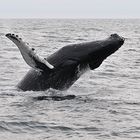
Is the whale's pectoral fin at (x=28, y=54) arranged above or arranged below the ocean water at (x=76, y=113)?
above

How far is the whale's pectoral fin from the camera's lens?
12398 mm

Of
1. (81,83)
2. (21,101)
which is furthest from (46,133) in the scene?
(81,83)

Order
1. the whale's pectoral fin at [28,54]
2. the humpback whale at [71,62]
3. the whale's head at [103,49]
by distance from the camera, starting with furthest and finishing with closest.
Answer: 1. the humpback whale at [71,62]
2. the whale's head at [103,49]
3. the whale's pectoral fin at [28,54]

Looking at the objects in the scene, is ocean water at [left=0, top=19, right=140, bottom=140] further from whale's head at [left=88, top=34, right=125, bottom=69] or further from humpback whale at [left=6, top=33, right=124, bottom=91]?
whale's head at [left=88, top=34, right=125, bottom=69]

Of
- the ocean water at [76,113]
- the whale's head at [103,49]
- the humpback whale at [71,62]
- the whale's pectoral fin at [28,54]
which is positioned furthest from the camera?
the humpback whale at [71,62]

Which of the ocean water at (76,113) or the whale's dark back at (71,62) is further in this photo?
the whale's dark back at (71,62)

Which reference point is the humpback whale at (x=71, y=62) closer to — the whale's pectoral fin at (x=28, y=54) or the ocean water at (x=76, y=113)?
the ocean water at (x=76, y=113)

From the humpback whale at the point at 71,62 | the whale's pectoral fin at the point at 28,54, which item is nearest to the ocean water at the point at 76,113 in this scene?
the humpback whale at the point at 71,62

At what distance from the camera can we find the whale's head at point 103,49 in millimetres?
Result: 13547

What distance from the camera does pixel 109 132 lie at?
10430 mm

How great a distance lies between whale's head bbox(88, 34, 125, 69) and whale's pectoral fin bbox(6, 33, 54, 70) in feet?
4.71

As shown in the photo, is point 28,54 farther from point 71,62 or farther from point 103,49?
point 103,49

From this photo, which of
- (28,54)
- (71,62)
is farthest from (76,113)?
(71,62)

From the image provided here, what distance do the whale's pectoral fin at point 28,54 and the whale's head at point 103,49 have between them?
4.71ft
